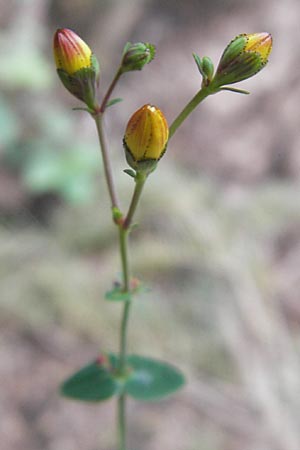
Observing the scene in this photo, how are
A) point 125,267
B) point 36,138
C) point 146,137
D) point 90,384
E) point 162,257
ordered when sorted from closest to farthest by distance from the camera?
point 146,137 < point 125,267 < point 90,384 < point 162,257 < point 36,138

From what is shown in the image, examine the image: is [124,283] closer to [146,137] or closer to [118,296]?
[118,296]

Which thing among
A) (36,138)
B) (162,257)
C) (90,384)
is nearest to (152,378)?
(90,384)

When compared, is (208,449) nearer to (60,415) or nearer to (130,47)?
(60,415)

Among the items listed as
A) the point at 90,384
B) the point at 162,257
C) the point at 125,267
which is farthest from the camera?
the point at 162,257

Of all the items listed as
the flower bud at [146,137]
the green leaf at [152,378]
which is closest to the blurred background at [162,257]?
the green leaf at [152,378]

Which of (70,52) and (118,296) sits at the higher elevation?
(70,52)

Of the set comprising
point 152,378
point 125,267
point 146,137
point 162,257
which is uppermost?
point 146,137
